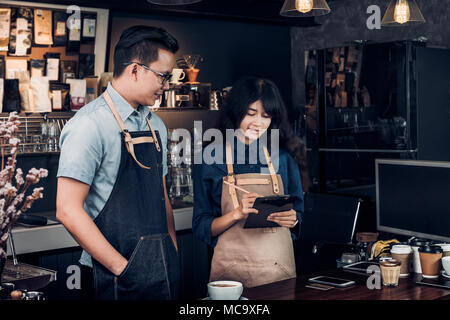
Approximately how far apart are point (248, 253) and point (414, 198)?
900 millimetres

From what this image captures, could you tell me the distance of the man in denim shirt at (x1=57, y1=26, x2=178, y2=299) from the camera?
208 centimetres

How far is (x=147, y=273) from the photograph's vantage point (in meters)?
2.23

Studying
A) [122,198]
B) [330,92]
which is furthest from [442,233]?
[330,92]

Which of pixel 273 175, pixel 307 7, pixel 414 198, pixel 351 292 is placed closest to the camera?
pixel 351 292

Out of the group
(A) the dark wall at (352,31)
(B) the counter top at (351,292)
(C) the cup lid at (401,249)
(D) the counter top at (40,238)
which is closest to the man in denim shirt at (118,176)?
(B) the counter top at (351,292)

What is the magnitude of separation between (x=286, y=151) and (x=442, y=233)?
0.82 metres

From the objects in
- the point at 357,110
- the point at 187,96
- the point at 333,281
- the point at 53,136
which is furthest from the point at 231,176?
the point at 357,110

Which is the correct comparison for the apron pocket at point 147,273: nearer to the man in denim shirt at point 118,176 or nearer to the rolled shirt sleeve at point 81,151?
the man in denim shirt at point 118,176

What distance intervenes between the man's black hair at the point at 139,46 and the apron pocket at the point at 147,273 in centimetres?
65

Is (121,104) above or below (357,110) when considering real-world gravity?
below

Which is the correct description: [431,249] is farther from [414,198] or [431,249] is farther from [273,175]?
[273,175]

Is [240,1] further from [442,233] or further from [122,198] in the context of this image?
[122,198]

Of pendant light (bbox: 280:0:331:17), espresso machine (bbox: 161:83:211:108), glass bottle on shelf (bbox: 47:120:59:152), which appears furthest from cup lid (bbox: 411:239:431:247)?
espresso machine (bbox: 161:83:211:108)
